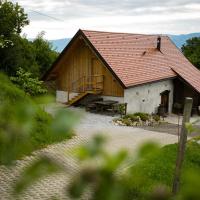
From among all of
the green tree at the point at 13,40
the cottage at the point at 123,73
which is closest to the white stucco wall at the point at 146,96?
the cottage at the point at 123,73

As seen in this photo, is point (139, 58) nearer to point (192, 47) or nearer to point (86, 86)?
point (86, 86)

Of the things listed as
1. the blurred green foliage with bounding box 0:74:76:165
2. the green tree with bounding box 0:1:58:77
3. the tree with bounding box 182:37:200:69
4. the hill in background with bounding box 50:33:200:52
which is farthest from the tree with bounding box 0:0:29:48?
the blurred green foliage with bounding box 0:74:76:165

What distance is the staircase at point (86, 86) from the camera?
25.9 m

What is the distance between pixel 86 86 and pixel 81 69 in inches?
42.2

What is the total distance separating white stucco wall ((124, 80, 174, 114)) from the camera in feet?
81.9

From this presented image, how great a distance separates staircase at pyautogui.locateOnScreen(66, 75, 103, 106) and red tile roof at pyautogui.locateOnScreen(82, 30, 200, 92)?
5.04 ft

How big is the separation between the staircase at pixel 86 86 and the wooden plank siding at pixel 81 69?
0.22 m

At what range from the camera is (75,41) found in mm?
26094

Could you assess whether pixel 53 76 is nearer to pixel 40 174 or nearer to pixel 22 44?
pixel 22 44

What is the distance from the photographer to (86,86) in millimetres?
26750

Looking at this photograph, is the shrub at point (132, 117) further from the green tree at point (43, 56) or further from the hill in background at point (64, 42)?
the green tree at point (43, 56)

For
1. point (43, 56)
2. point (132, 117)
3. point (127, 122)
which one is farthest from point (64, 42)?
point (127, 122)

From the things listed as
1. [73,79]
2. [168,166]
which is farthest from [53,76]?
[168,166]

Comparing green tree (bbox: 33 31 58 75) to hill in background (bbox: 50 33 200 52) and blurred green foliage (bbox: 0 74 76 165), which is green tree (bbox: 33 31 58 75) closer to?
hill in background (bbox: 50 33 200 52)
